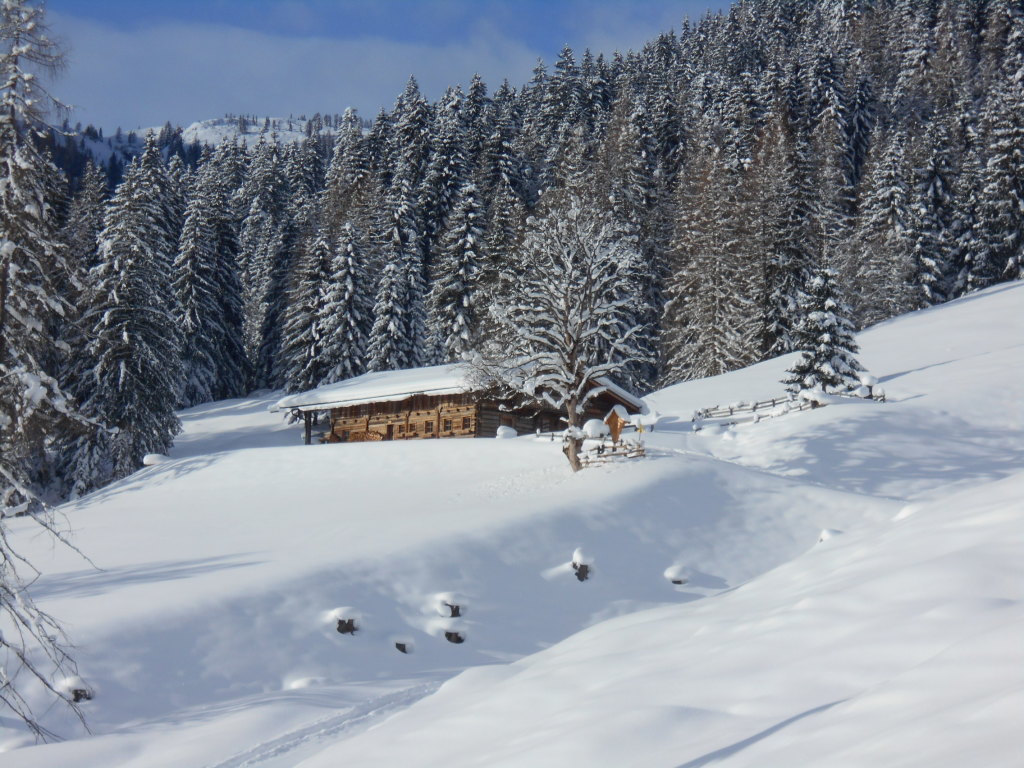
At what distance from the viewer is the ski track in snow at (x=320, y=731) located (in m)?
9.86

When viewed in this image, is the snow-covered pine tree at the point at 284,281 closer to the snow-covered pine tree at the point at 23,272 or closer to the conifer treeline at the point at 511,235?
the conifer treeline at the point at 511,235

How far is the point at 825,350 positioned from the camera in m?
33.2

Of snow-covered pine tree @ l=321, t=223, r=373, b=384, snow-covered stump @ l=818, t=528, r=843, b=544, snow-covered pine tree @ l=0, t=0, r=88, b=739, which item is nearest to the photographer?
snow-covered pine tree @ l=0, t=0, r=88, b=739

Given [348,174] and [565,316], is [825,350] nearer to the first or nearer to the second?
[565,316]

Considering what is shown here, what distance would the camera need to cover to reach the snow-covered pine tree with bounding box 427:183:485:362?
49.8 m

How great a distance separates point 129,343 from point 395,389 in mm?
11311

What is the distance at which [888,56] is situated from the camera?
336 ft

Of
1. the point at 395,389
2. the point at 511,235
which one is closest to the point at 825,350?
the point at 395,389

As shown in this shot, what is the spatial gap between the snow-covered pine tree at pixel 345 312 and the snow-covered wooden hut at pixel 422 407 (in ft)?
31.7

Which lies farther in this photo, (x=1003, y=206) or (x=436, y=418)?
(x=1003, y=206)

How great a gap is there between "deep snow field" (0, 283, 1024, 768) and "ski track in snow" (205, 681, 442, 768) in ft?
0.18

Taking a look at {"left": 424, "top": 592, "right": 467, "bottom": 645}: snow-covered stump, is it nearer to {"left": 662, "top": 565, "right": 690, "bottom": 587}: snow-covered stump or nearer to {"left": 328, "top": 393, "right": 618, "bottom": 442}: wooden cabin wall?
{"left": 662, "top": 565, "right": 690, "bottom": 587}: snow-covered stump

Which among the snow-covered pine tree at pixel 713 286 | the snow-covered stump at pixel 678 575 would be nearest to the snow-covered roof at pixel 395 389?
the snow-covered stump at pixel 678 575

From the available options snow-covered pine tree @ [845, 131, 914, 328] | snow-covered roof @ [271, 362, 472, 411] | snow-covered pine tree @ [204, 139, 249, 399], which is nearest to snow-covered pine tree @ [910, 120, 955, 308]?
snow-covered pine tree @ [845, 131, 914, 328]
